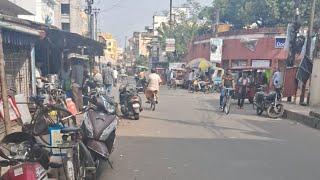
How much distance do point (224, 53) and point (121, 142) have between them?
105 ft

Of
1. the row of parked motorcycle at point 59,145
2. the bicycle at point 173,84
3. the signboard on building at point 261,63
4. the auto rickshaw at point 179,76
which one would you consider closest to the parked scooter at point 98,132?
the row of parked motorcycle at point 59,145

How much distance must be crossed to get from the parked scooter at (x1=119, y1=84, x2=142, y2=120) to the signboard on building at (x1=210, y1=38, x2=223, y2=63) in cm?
2634

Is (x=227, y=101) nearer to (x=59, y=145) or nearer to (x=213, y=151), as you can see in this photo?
(x=213, y=151)

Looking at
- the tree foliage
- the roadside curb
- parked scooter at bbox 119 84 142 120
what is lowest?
the roadside curb

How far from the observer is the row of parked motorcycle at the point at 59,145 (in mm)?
4691

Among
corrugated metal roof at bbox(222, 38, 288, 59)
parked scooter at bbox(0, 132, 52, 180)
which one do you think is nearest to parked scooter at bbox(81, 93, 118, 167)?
parked scooter at bbox(0, 132, 52, 180)

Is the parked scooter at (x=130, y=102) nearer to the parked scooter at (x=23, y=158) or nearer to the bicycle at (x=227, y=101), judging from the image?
the bicycle at (x=227, y=101)

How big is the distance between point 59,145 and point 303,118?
1113cm

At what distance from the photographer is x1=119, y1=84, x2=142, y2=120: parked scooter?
14.0 m

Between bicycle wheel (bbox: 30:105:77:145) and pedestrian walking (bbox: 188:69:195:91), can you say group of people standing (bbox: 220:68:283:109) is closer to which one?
bicycle wheel (bbox: 30:105:77:145)

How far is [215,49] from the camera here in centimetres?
4038

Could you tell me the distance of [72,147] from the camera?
5.52 meters

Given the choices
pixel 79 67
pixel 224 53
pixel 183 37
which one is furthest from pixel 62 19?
pixel 79 67

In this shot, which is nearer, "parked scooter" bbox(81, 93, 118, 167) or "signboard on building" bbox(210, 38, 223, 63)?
"parked scooter" bbox(81, 93, 118, 167)
